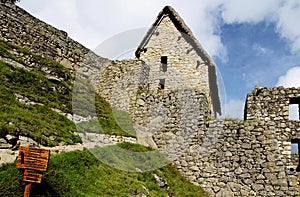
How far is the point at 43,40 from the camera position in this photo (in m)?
20.0

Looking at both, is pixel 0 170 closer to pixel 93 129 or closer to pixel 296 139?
pixel 93 129

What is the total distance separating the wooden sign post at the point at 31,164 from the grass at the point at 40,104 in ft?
9.81

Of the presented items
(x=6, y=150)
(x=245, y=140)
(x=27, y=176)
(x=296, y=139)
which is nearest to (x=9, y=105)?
(x=6, y=150)

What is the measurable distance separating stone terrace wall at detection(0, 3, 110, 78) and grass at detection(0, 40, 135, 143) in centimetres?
122

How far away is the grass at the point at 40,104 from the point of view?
1067 cm

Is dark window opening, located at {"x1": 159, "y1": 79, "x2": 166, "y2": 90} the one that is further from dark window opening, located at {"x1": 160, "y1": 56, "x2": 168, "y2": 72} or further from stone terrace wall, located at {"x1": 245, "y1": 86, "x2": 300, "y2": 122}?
stone terrace wall, located at {"x1": 245, "y1": 86, "x2": 300, "y2": 122}

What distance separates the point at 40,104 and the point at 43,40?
25.6 feet

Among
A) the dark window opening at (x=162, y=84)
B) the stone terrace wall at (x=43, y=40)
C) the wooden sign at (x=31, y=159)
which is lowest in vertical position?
the wooden sign at (x=31, y=159)

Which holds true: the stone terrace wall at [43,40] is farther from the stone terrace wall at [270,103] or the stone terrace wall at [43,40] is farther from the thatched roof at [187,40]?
the stone terrace wall at [270,103]

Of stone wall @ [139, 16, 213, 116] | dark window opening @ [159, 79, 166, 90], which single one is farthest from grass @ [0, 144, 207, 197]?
stone wall @ [139, 16, 213, 116]

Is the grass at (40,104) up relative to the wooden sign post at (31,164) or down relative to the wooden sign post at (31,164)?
up

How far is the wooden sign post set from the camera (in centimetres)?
693

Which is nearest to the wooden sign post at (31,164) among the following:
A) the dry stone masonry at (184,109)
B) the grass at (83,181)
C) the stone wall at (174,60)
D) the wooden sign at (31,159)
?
the wooden sign at (31,159)

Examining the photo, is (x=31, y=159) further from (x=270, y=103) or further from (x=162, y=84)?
(x=162, y=84)
